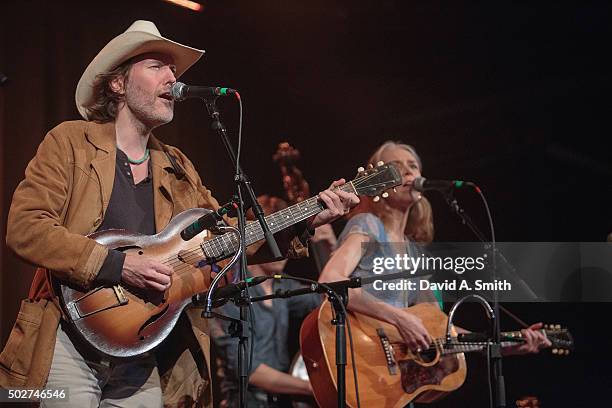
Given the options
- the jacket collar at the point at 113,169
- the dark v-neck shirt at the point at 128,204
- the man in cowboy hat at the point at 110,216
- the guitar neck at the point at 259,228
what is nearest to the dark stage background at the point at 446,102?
the man in cowboy hat at the point at 110,216

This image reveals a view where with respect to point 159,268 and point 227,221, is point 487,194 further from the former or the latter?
point 159,268

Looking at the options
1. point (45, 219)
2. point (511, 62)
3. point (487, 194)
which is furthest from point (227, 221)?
point (511, 62)

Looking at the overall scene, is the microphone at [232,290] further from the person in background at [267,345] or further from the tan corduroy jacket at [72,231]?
the person in background at [267,345]

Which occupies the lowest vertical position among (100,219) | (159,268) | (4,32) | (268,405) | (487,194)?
(268,405)

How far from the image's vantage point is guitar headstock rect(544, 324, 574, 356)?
4.85 metres

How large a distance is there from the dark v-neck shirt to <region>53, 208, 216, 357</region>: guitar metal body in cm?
9

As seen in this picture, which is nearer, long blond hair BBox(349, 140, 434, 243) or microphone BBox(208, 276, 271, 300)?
microphone BBox(208, 276, 271, 300)

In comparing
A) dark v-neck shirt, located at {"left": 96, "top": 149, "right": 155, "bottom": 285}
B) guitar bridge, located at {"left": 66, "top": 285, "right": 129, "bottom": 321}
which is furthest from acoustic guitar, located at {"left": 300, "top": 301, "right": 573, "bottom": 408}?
guitar bridge, located at {"left": 66, "top": 285, "right": 129, "bottom": 321}

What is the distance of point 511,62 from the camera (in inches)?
217

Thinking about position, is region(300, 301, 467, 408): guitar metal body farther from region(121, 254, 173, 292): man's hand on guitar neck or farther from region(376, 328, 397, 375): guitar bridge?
region(121, 254, 173, 292): man's hand on guitar neck

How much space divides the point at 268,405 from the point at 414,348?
994 millimetres

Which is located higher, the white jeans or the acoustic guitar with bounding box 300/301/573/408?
the acoustic guitar with bounding box 300/301/573/408

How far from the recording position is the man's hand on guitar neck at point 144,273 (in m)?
3.25

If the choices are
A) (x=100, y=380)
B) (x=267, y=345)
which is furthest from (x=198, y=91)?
(x=267, y=345)
